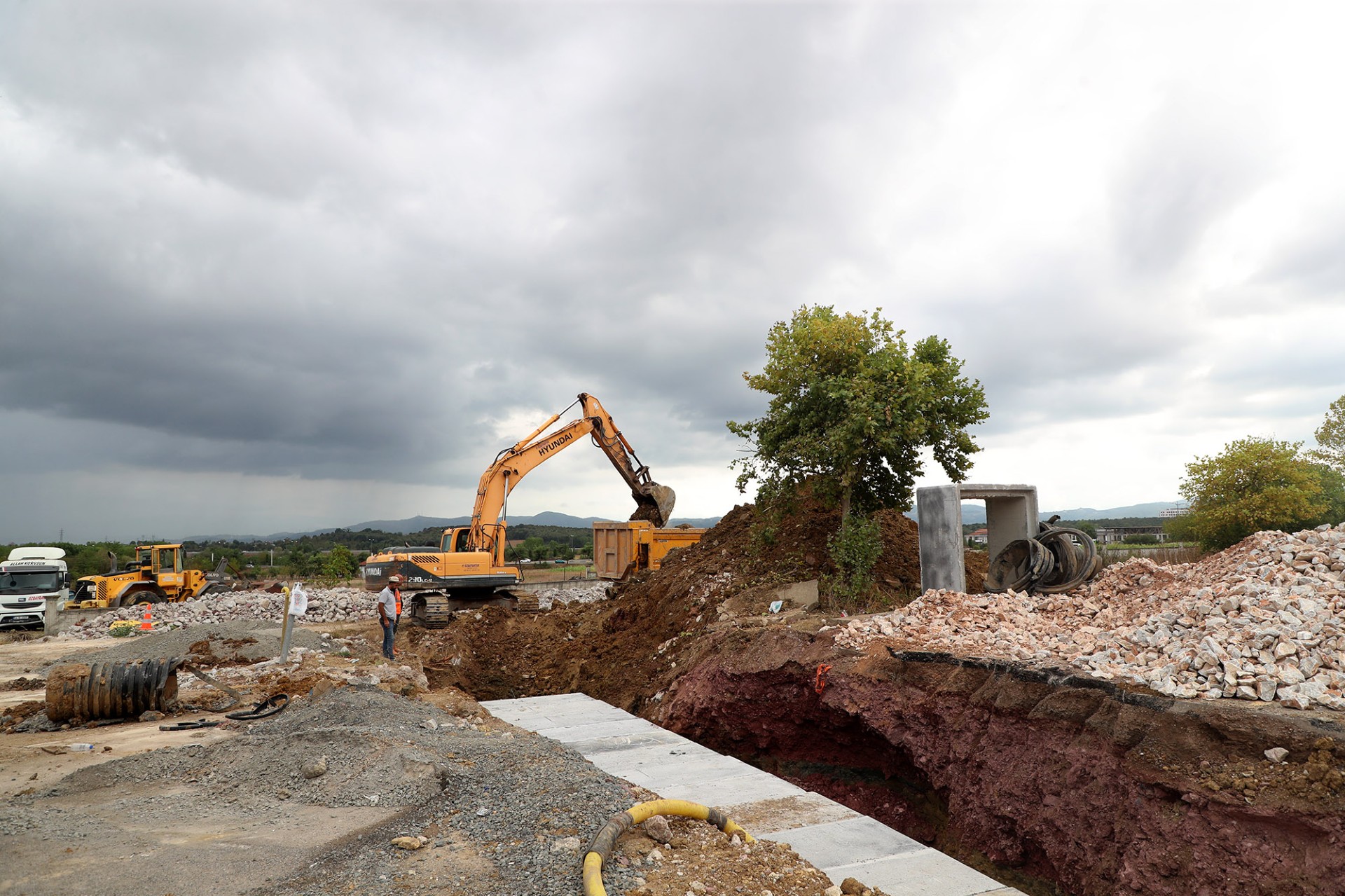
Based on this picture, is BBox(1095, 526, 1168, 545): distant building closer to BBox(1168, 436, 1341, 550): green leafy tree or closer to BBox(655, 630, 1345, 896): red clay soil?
BBox(1168, 436, 1341, 550): green leafy tree

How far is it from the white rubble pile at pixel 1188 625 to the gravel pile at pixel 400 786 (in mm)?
4045

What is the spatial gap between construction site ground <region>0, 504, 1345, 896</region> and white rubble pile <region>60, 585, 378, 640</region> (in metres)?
10.9

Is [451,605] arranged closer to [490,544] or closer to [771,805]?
[490,544]

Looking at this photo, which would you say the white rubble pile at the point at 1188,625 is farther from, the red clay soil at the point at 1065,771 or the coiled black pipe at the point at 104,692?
the coiled black pipe at the point at 104,692

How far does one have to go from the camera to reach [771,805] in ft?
21.2

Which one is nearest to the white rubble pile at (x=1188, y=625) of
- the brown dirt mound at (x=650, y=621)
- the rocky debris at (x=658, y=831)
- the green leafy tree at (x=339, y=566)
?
the rocky debris at (x=658, y=831)

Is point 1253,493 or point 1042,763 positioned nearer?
Answer: point 1042,763

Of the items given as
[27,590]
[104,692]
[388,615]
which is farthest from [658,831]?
[27,590]

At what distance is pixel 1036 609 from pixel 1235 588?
→ 8.77 ft

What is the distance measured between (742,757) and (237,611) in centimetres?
1765

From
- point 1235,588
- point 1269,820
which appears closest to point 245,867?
point 1269,820

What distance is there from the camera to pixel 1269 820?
471 cm

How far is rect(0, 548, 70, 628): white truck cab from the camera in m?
21.0

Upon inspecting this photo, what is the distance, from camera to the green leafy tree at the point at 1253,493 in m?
21.1
